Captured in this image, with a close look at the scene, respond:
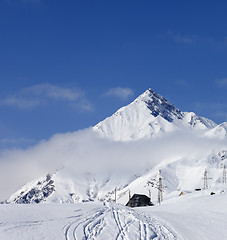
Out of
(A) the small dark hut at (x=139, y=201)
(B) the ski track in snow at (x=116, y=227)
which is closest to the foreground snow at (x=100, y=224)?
(B) the ski track in snow at (x=116, y=227)

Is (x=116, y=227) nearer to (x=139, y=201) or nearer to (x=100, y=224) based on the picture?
(x=100, y=224)

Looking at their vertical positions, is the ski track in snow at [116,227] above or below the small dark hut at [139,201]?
below

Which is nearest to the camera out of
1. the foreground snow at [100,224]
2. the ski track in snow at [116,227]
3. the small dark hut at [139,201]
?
the foreground snow at [100,224]

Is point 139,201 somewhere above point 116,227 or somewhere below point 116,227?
above

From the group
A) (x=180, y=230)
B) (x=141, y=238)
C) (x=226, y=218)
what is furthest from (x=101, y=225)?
(x=226, y=218)

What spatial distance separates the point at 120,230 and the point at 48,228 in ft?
14.2

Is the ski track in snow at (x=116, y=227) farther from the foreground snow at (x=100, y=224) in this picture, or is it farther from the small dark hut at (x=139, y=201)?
the small dark hut at (x=139, y=201)

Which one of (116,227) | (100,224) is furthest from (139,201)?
(116,227)

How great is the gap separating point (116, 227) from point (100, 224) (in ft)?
3.97

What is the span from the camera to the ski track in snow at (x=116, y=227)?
24594 millimetres

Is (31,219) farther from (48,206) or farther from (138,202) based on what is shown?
(138,202)

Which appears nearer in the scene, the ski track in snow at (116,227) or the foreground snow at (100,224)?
the foreground snow at (100,224)

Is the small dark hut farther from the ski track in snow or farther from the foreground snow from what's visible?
the ski track in snow

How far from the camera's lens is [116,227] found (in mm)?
26797
